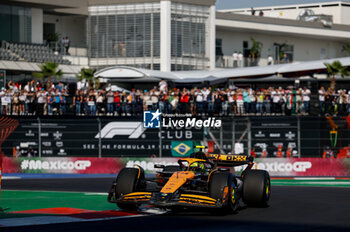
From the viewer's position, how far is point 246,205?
49.4ft

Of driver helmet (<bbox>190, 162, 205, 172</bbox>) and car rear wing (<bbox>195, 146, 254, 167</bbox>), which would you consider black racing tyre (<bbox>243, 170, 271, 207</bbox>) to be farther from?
driver helmet (<bbox>190, 162, 205, 172</bbox>)

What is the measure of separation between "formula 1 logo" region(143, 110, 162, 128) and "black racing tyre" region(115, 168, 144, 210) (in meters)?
13.7

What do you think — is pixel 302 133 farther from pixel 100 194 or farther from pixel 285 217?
pixel 285 217

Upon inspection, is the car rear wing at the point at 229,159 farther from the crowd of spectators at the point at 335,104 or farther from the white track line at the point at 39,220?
the crowd of spectators at the point at 335,104

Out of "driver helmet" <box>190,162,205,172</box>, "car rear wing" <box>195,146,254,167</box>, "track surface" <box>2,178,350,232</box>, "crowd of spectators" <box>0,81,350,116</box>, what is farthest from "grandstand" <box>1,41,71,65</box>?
"driver helmet" <box>190,162,205,172</box>

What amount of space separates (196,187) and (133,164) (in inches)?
523

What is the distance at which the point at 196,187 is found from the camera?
539 inches

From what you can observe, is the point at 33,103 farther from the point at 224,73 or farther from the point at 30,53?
the point at 30,53

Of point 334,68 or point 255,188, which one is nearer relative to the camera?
point 255,188

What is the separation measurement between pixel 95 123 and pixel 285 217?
15486mm

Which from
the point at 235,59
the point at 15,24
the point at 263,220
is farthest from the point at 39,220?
the point at 235,59

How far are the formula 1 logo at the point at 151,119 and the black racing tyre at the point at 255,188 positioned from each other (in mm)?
13331

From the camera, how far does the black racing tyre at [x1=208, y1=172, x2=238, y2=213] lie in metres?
12.8

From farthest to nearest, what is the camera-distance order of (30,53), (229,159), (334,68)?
(30,53) → (334,68) → (229,159)
